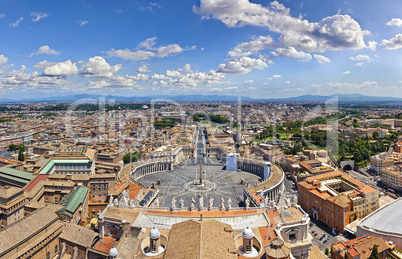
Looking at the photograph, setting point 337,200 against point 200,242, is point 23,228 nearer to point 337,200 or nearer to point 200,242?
point 200,242

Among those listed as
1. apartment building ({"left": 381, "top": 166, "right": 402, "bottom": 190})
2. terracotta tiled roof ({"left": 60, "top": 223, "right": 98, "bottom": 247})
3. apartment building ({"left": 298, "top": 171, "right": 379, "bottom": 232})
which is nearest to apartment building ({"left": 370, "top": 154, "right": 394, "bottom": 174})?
apartment building ({"left": 381, "top": 166, "right": 402, "bottom": 190})

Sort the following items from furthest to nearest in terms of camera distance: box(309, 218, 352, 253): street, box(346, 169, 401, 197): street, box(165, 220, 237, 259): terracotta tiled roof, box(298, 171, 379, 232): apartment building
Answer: box(346, 169, 401, 197): street → box(298, 171, 379, 232): apartment building → box(309, 218, 352, 253): street → box(165, 220, 237, 259): terracotta tiled roof

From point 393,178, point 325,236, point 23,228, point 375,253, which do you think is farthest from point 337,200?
point 23,228

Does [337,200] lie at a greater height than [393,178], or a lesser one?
greater

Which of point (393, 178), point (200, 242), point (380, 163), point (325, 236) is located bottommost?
point (325, 236)

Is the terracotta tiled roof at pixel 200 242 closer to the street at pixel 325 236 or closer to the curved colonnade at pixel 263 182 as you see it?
the curved colonnade at pixel 263 182

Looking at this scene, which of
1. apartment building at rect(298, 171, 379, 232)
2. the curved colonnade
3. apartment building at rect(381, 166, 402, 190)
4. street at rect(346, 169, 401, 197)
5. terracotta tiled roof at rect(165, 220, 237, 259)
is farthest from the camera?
street at rect(346, 169, 401, 197)

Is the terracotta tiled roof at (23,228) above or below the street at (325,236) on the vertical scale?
above

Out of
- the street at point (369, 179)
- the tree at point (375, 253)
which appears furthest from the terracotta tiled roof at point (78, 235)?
the street at point (369, 179)

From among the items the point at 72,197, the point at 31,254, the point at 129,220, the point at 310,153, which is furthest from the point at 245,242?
the point at 310,153

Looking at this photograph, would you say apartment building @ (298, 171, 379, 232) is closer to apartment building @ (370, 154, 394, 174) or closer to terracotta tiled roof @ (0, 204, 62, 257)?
apartment building @ (370, 154, 394, 174)

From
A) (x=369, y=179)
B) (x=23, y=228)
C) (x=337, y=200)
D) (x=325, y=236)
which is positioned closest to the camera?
(x=23, y=228)
